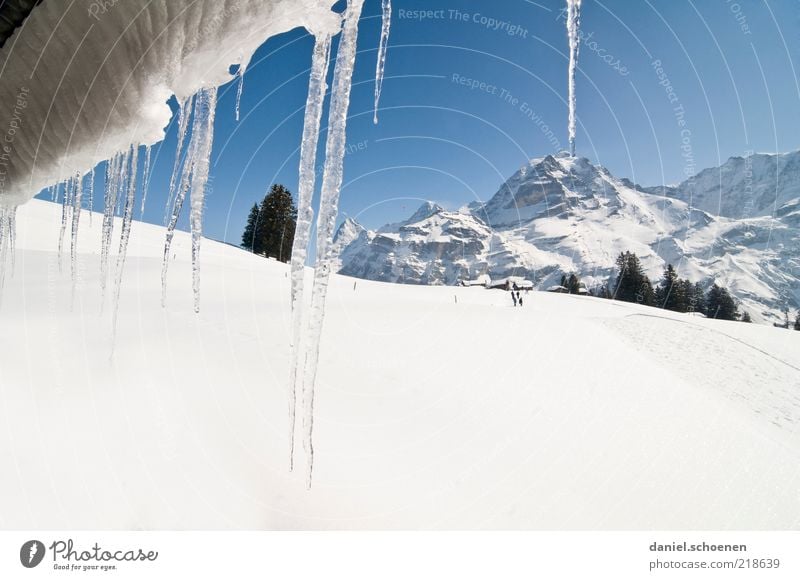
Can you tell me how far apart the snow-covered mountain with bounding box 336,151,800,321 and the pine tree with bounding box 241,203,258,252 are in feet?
306

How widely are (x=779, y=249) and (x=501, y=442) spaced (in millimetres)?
172462

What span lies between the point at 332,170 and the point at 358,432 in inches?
107

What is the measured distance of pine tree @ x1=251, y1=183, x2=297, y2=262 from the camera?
1016 inches

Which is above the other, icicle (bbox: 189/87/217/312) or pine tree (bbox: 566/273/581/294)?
pine tree (bbox: 566/273/581/294)

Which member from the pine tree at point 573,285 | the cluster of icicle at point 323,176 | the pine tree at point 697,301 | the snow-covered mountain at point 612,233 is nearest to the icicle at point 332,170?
the cluster of icicle at point 323,176

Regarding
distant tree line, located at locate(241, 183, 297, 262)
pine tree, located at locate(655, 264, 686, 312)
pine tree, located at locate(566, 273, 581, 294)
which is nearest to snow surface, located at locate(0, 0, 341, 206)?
distant tree line, located at locate(241, 183, 297, 262)

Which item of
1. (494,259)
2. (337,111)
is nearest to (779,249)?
(494,259)

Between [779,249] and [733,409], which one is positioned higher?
[779,249]

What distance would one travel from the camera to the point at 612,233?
14038 centimetres

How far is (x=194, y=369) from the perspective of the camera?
376 centimetres

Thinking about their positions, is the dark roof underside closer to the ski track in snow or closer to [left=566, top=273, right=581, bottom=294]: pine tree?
the ski track in snow

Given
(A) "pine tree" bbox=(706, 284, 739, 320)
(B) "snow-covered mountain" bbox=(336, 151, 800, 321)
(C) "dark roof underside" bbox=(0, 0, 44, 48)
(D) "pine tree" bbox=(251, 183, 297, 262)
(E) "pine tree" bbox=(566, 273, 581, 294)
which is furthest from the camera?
(B) "snow-covered mountain" bbox=(336, 151, 800, 321)

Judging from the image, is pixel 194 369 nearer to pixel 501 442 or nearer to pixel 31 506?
pixel 31 506

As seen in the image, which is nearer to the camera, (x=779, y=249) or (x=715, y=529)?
(x=715, y=529)
